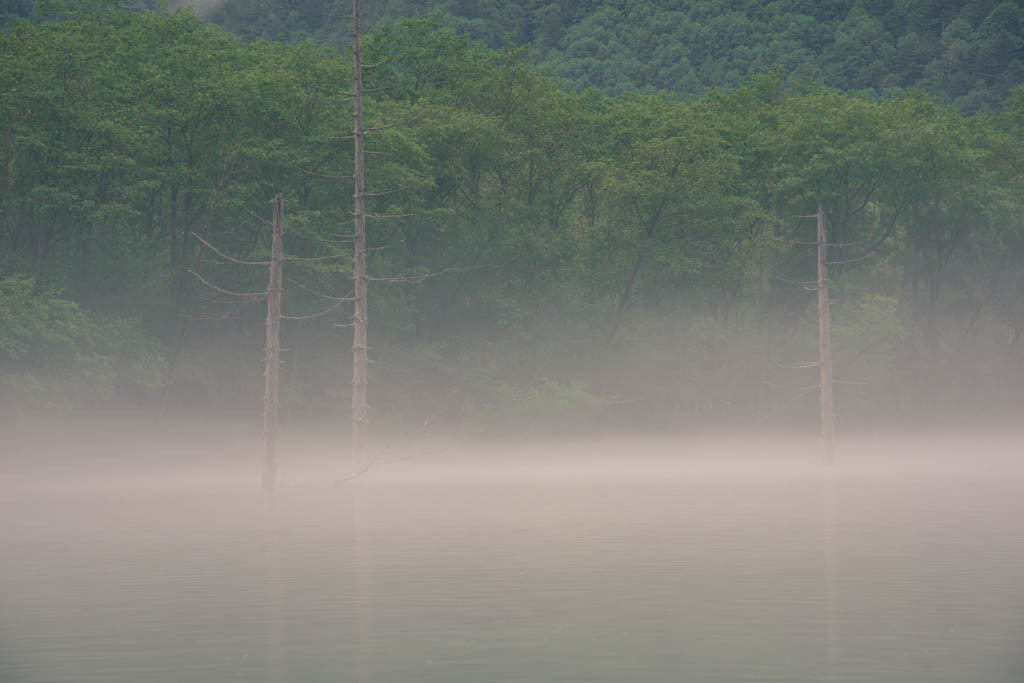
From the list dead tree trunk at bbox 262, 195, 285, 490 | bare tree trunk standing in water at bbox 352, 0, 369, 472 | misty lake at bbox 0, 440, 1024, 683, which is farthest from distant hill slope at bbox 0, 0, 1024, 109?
misty lake at bbox 0, 440, 1024, 683

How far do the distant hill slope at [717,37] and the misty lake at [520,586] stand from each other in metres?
83.5

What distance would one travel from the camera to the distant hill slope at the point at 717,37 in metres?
116

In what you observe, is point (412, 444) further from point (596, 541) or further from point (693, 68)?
point (693, 68)

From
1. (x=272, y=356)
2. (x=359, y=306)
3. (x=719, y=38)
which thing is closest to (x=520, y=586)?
(x=272, y=356)

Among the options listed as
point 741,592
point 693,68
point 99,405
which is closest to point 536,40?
point 693,68

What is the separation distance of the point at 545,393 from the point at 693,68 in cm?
5708

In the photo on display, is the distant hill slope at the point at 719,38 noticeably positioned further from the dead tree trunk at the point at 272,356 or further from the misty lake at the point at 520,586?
the misty lake at the point at 520,586

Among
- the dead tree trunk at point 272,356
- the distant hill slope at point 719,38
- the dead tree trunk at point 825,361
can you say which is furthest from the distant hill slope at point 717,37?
the dead tree trunk at point 272,356

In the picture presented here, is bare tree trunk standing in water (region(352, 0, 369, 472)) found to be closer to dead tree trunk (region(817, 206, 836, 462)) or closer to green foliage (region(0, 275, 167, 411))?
green foliage (region(0, 275, 167, 411))

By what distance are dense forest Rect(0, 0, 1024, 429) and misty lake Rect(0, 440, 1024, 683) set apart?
69.5 feet

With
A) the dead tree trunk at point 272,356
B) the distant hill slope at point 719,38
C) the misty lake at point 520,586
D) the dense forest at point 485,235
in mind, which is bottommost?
the misty lake at point 520,586

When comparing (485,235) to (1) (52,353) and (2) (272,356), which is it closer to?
(1) (52,353)

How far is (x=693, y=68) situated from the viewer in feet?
380

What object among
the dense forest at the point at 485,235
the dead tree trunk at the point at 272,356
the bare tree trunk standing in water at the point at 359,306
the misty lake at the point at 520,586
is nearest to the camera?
the misty lake at the point at 520,586
